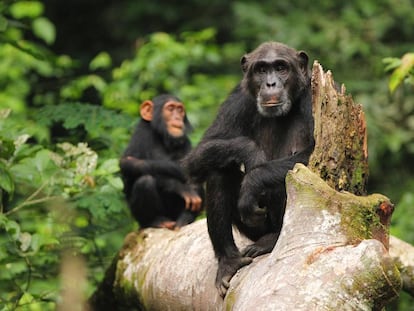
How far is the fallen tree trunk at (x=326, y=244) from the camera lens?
4203 mm

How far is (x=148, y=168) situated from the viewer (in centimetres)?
854

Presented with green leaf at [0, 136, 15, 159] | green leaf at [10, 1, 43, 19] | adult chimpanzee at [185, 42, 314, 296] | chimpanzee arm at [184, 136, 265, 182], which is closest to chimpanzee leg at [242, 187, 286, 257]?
adult chimpanzee at [185, 42, 314, 296]

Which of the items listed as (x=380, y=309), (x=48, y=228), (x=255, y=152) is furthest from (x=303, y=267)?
(x=48, y=228)

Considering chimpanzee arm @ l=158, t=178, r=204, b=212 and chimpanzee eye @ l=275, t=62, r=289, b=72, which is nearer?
chimpanzee eye @ l=275, t=62, r=289, b=72

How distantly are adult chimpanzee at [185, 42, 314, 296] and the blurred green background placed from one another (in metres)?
1.26

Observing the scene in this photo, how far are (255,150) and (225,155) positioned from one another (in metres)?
0.20

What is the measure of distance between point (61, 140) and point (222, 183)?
287 cm

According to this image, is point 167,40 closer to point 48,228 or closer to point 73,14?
point 48,228

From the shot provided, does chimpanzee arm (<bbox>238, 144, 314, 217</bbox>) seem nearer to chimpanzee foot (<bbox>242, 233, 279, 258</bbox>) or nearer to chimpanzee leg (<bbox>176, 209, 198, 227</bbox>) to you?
chimpanzee foot (<bbox>242, 233, 279, 258</bbox>)

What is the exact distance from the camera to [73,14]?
18.0 metres

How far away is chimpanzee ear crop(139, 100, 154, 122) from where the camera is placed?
360 inches

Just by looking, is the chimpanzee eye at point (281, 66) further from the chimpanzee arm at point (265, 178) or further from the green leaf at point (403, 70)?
the green leaf at point (403, 70)

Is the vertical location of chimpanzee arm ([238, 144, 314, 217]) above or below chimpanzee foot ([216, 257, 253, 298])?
above

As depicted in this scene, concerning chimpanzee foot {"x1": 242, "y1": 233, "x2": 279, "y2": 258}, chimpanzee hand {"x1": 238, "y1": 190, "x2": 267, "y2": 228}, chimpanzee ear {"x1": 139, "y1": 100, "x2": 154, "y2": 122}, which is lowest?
chimpanzee foot {"x1": 242, "y1": 233, "x2": 279, "y2": 258}
